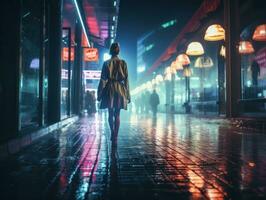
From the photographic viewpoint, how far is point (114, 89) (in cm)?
829

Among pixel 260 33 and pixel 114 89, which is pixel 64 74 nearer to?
pixel 114 89

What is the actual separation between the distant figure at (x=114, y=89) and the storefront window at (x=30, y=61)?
1395 mm

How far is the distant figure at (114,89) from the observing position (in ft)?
27.1

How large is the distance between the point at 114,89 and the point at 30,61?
1752mm

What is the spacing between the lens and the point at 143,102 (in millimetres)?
42781

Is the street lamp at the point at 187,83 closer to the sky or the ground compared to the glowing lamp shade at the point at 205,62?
closer to the ground

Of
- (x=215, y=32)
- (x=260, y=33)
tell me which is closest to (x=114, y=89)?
(x=215, y=32)

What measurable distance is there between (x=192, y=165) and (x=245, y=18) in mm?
13708

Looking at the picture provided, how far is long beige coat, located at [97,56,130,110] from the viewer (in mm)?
8250

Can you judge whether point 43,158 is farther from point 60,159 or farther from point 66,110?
point 66,110

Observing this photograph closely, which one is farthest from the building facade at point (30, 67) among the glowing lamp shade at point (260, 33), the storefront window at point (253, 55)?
the glowing lamp shade at point (260, 33)

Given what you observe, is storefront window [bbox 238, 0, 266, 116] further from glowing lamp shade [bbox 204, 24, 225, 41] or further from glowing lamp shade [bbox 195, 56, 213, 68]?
glowing lamp shade [bbox 195, 56, 213, 68]

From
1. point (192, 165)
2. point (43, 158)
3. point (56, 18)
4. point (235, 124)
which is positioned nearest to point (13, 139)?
point (43, 158)

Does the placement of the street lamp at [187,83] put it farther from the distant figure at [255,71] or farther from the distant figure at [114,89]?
the distant figure at [114,89]
